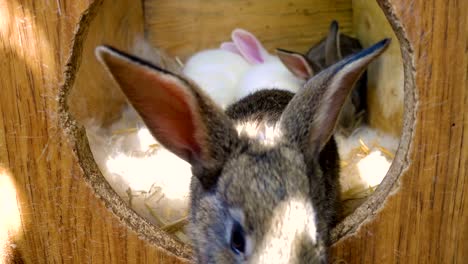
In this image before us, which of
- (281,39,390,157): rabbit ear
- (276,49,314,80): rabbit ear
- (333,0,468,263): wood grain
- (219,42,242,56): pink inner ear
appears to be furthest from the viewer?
(219,42,242,56): pink inner ear

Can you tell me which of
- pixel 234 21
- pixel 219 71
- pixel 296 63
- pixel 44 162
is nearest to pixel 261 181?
pixel 44 162

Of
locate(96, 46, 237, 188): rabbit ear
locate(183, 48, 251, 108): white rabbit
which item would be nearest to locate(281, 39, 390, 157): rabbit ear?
locate(96, 46, 237, 188): rabbit ear

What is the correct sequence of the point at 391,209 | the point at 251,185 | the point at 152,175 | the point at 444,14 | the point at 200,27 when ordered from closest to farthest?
the point at 251,185 < the point at 444,14 < the point at 391,209 < the point at 152,175 < the point at 200,27

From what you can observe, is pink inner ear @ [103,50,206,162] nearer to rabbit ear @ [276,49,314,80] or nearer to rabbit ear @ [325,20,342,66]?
rabbit ear @ [276,49,314,80]

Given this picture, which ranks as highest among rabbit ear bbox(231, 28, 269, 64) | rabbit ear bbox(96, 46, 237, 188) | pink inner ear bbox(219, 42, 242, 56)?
pink inner ear bbox(219, 42, 242, 56)

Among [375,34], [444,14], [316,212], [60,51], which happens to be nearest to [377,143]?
[375,34]

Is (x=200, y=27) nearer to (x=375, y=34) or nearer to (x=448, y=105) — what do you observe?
(x=375, y=34)

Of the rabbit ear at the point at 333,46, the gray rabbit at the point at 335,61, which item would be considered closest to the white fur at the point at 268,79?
the gray rabbit at the point at 335,61
